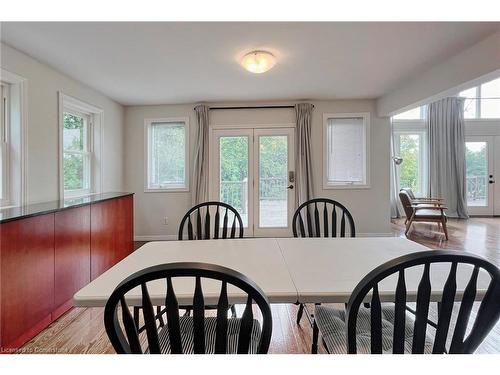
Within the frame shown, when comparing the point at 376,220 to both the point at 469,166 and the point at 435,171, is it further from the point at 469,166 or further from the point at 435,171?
the point at 469,166

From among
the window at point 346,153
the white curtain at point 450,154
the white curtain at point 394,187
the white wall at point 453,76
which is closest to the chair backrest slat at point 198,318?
the white wall at point 453,76

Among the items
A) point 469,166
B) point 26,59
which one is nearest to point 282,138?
point 26,59

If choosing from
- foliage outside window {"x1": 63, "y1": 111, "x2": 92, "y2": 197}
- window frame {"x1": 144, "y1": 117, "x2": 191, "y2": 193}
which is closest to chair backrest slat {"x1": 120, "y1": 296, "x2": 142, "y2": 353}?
foliage outside window {"x1": 63, "y1": 111, "x2": 92, "y2": 197}

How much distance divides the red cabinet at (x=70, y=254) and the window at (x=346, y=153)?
3.49m

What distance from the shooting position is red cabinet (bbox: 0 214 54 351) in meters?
1.72

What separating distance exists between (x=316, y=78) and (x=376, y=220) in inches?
102

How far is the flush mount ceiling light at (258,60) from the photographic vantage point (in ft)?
8.54

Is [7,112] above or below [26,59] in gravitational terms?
below

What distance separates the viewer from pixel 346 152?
4613 mm

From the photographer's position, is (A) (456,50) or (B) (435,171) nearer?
(A) (456,50)

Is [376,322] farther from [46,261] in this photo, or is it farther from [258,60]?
[258,60]

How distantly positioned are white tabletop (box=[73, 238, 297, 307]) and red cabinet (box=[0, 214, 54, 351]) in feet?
3.02
